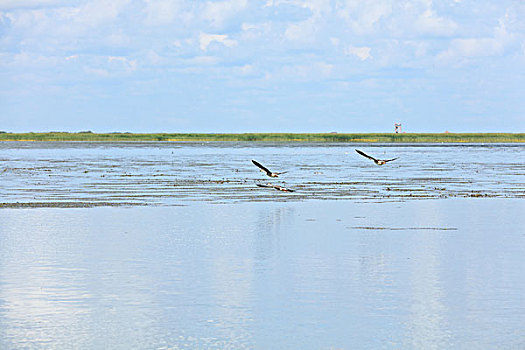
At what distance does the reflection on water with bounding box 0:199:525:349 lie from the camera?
1334 centimetres

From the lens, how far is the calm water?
1340 cm

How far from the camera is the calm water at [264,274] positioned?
13.4 m

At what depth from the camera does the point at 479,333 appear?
43.9ft

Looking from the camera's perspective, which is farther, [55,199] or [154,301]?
[55,199]

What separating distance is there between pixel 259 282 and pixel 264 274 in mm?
930

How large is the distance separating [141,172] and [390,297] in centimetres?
4468

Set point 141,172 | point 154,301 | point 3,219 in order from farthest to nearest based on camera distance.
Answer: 1. point 141,172
2. point 3,219
3. point 154,301

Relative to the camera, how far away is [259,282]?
688 inches

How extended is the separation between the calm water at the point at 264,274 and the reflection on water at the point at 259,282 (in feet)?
0.15

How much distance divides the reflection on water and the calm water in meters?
0.04

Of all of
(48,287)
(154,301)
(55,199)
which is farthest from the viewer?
(55,199)

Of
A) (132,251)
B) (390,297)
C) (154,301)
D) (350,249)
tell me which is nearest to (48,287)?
(154,301)

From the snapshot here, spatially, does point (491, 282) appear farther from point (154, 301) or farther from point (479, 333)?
point (154, 301)

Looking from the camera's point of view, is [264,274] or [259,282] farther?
[264,274]
